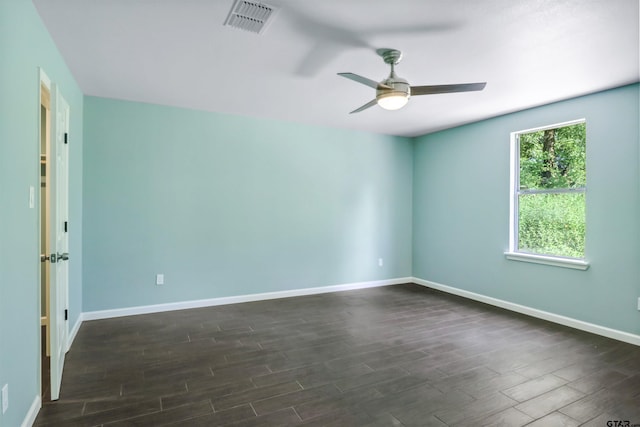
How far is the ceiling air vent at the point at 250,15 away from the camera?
210cm

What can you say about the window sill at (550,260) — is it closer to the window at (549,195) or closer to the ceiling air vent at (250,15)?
the window at (549,195)

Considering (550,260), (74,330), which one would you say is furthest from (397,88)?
(74,330)

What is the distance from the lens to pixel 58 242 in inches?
→ 95.0

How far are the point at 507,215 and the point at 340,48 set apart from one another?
3165 mm

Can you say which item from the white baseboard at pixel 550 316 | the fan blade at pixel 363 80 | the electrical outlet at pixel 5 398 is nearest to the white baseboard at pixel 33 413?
the electrical outlet at pixel 5 398

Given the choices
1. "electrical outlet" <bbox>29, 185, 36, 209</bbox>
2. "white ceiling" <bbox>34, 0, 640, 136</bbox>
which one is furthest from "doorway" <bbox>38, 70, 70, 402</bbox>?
"white ceiling" <bbox>34, 0, 640, 136</bbox>

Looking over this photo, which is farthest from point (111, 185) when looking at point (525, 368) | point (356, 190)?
point (525, 368)

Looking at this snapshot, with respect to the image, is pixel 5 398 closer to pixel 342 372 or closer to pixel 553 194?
pixel 342 372

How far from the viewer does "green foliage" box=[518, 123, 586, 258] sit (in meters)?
3.83

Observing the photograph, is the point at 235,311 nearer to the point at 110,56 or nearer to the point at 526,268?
the point at 110,56

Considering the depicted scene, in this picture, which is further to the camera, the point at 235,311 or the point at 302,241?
the point at 302,241

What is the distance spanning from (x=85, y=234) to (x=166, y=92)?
1778 mm

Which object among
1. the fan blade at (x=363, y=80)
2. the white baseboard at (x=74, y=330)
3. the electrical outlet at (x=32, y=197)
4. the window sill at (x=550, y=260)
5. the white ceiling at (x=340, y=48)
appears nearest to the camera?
the electrical outlet at (x=32, y=197)

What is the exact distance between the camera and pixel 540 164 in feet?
13.9
